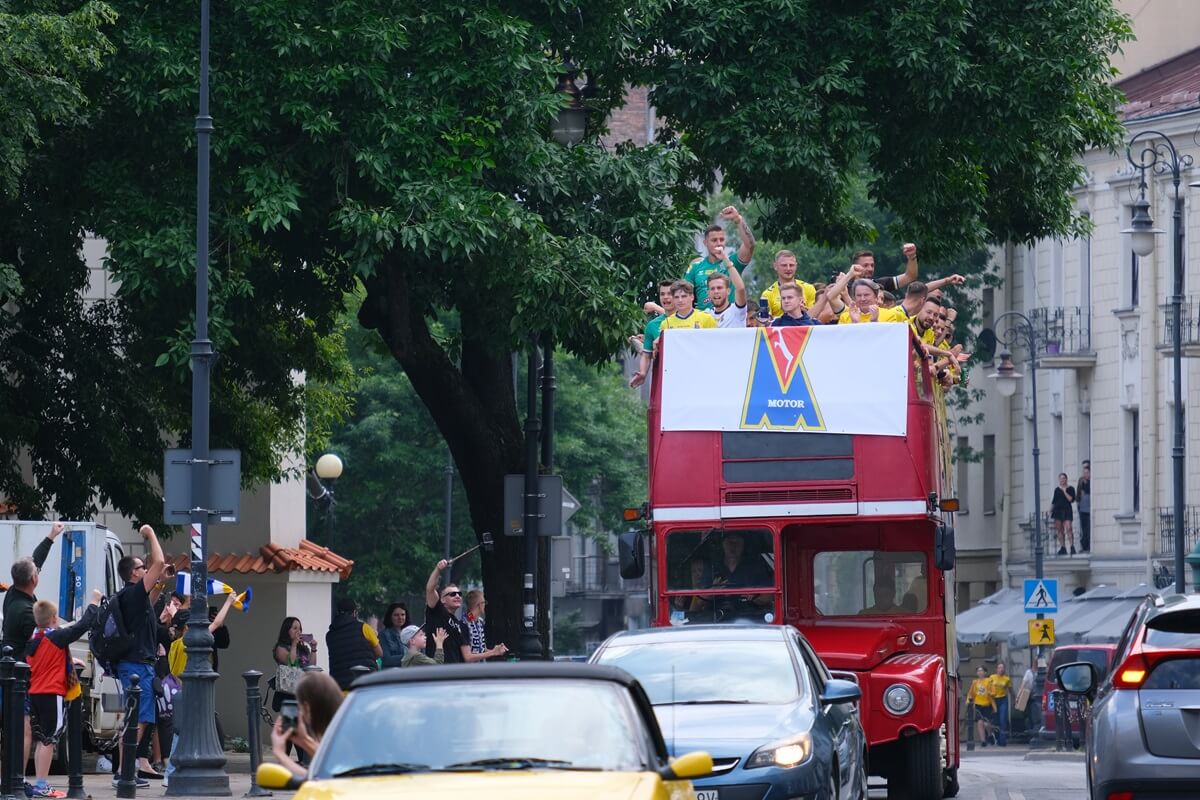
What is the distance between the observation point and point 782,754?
13109 mm

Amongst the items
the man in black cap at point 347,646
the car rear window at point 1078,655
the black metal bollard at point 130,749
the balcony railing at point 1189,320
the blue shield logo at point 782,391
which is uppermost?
the balcony railing at point 1189,320

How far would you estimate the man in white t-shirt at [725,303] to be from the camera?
2066 cm

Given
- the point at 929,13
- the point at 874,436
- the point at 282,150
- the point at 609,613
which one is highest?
the point at 929,13

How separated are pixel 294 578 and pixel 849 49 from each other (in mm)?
14837

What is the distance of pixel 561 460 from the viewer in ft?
205

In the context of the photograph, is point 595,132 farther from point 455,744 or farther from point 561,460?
point 561,460

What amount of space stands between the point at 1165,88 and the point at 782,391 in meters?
37.3

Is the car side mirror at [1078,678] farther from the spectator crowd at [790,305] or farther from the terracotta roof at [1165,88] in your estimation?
the terracotta roof at [1165,88]

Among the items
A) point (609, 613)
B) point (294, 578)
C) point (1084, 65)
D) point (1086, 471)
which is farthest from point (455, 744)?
point (609, 613)

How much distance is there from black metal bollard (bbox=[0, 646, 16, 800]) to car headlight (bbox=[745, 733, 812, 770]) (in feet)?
19.3

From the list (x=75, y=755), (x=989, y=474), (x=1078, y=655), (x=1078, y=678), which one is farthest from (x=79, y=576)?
(x=989, y=474)

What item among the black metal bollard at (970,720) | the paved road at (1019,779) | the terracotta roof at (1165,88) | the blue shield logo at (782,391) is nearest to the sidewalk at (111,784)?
the blue shield logo at (782,391)

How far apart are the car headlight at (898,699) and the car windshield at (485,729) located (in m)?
8.07

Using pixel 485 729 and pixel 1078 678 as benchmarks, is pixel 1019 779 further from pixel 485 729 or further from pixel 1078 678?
pixel 485 729
